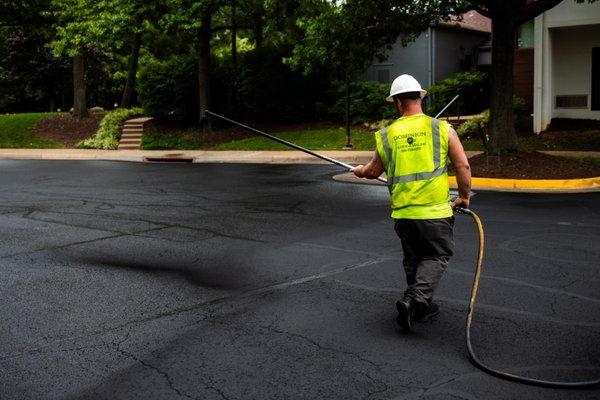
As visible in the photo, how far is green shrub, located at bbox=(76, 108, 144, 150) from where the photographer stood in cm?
2645

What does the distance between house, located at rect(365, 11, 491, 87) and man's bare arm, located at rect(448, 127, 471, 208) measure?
28.9 meters

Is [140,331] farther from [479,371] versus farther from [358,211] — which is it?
[358,211]

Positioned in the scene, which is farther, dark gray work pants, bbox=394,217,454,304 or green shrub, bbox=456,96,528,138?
green shrub, bbox=456,96,528,138

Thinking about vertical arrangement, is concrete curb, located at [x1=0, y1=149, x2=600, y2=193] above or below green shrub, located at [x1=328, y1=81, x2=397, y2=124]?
below

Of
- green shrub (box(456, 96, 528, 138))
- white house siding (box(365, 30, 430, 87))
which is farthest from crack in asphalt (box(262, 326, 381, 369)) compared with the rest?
white house siding (box(365, 30, 430, 87))

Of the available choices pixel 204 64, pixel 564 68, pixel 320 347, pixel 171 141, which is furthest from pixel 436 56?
pixel 320 347

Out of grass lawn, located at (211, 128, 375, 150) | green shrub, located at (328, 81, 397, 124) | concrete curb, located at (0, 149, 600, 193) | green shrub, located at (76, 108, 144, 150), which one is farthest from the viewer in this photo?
green shrub, located at (76, 108, 144, 150)

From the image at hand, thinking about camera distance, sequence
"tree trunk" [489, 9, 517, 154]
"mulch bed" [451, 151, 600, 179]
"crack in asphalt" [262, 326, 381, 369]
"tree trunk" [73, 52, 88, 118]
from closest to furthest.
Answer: "crack in asphalt" [262, 326, 381, 369] → "mulch bed" [451, 151, 600, 179] → "tree trunk" [489, 9, 517, 154] → "tree trunk" [73, 52, 88, 118]

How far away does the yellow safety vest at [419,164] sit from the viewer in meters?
4.99

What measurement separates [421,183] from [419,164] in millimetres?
134

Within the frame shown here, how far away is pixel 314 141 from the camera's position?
916 inches

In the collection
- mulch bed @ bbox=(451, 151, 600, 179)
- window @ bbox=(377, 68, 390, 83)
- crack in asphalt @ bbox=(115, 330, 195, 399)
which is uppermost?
window @ bbox=(377, 68, 390, 83)

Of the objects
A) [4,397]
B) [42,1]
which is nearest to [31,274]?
[4,397]

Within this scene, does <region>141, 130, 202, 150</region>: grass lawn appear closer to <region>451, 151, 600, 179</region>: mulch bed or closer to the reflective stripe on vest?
<region>451, 151, 600, 179</region>: mulch bed
